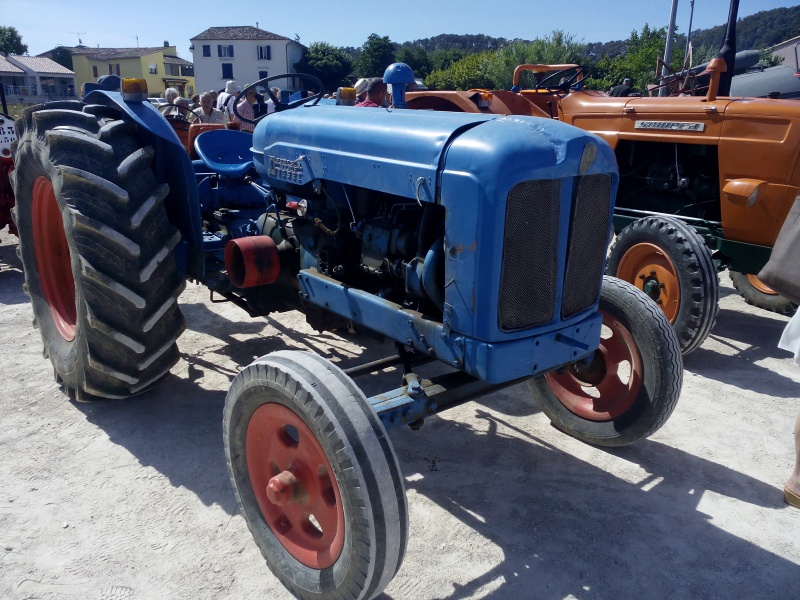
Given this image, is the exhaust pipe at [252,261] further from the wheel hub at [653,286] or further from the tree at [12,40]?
the tree at [12,40]

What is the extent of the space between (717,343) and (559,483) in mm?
2495

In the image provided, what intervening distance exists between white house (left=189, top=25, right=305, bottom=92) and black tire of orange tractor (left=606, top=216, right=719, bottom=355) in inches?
Answer: 2330

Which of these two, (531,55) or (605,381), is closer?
(605,381)

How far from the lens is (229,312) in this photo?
5004 mm

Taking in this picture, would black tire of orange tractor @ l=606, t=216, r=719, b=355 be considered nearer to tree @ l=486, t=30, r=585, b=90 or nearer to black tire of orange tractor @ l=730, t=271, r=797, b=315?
black tire of orange tractor @ l=730, t=271, r=797, b=315

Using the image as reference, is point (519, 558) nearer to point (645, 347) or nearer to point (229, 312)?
point (645, 347)

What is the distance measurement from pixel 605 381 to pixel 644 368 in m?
0.27

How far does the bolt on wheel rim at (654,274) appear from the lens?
4316mm

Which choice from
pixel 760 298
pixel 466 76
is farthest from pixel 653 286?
pixel 466 76

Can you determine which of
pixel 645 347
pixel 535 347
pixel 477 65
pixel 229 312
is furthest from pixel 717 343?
A: pixel 477 65

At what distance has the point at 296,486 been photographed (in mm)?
2145

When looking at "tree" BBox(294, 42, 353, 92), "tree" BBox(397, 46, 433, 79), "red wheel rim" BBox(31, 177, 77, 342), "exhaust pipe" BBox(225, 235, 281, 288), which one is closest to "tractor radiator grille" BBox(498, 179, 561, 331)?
"exhaust pipe" BBox(225, 235, 281, 288)

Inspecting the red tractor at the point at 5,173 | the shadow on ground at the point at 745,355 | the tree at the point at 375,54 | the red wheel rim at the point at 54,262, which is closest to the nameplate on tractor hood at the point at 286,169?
the red wheel rim at the point at 54,262

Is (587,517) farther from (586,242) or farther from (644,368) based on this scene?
(586,242)
